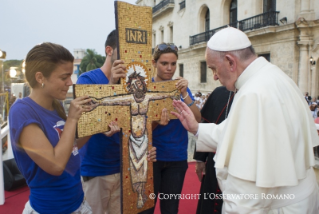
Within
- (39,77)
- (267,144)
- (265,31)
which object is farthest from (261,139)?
(265,31)

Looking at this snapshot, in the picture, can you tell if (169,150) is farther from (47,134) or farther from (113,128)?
(47,134)

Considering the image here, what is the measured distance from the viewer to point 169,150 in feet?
7.54

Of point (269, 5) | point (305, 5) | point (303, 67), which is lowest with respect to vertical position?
point (303, 67)

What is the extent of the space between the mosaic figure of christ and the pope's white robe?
27.1 inches

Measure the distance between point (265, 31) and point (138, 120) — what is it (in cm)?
1216

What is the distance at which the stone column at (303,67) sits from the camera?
1108 cm

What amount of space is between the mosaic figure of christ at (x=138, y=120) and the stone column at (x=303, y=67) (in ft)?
36.2

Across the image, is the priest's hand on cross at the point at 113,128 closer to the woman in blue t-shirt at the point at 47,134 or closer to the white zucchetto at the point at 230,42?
the woman in blue t-shirt at the point at 47,134

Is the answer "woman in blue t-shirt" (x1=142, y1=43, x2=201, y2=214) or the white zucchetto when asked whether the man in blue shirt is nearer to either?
"woman in blue t-shirt" (x1=142, y1=43, x2=201, y2=214)

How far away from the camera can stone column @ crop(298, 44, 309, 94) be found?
36.3ft

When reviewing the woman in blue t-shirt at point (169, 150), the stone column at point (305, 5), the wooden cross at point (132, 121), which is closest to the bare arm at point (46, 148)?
the wooden cross at point (132, 121)

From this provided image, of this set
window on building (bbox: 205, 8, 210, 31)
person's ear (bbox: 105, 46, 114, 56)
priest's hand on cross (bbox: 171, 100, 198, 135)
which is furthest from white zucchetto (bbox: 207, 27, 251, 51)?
window on building (bbox: 205, 8, 210, 31)

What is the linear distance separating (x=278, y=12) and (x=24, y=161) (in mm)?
13184

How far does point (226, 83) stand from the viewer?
171 cm
